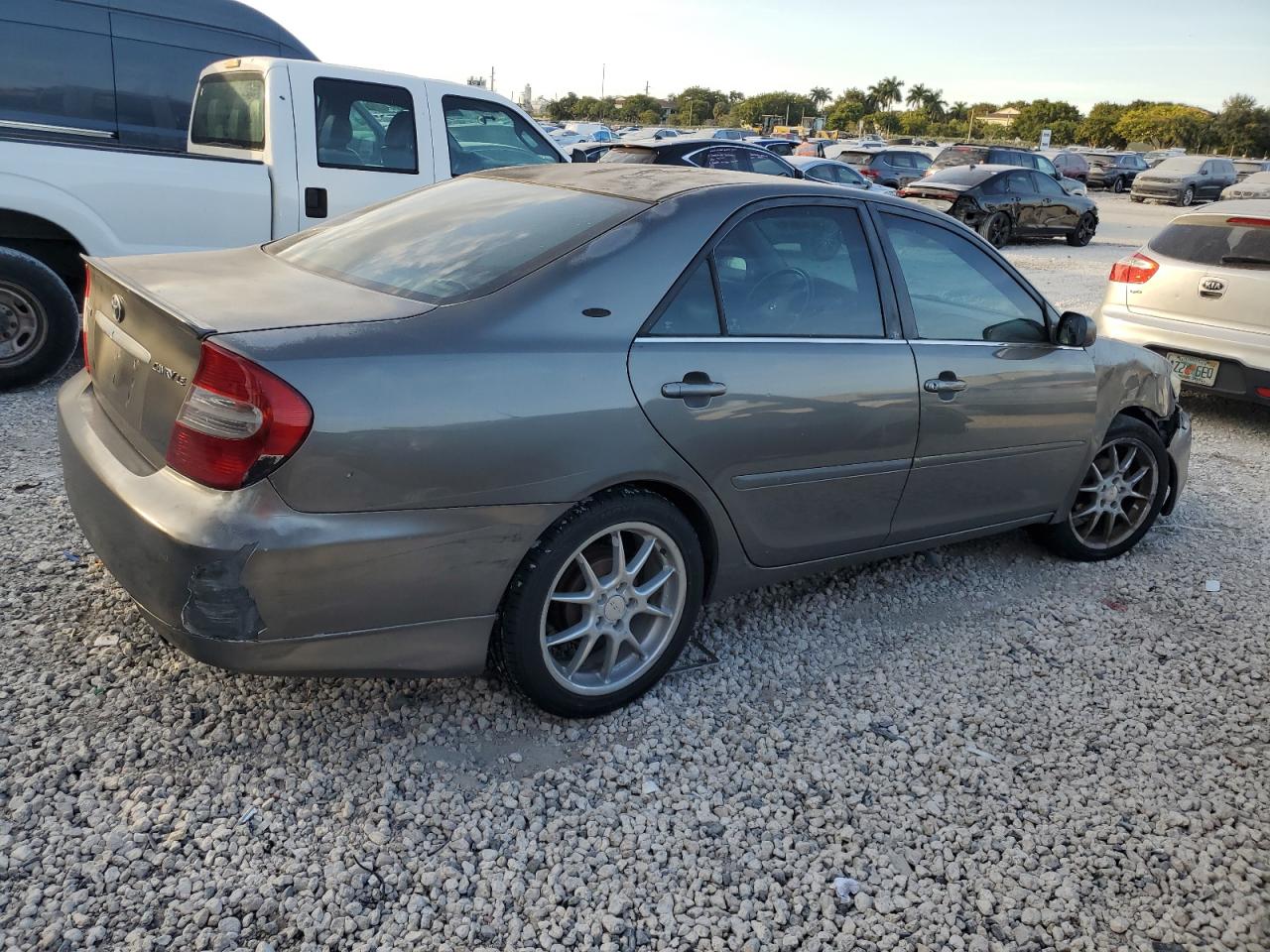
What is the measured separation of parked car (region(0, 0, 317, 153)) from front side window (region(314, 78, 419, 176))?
5.75ft

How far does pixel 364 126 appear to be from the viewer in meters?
6.45

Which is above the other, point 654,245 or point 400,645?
point 654,245

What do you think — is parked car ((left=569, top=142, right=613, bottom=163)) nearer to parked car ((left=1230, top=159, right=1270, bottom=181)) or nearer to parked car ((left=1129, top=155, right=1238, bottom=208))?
parked car ((left=1129, top=155, right=1238, bottom=208))

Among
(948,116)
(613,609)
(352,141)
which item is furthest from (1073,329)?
(948,116)

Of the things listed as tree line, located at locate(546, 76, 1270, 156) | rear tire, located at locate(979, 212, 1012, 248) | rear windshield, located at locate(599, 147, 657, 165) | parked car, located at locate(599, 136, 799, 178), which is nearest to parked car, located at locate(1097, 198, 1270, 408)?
parked car, located at locate(599, 136, 799, 178)

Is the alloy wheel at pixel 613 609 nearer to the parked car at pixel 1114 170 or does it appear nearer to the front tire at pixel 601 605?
the front tire at pixel 601 605

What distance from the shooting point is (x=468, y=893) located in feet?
7.73

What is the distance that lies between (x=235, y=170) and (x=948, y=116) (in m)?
103

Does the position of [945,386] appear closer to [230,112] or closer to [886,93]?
[230,112]

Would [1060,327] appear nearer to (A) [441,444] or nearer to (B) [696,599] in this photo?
(B) [696,599]

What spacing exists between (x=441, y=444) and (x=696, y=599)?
1.07 m

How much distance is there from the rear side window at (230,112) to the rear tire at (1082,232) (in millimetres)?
16837

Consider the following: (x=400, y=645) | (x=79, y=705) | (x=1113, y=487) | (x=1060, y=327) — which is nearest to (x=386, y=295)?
(x=400, y=645)

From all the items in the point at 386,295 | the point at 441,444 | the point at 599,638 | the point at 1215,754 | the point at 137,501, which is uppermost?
the point at 386,295
